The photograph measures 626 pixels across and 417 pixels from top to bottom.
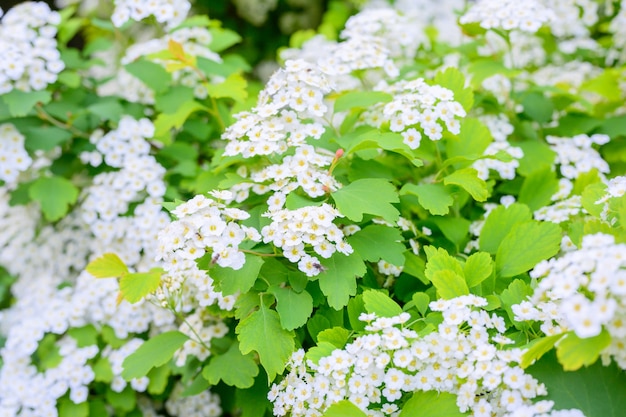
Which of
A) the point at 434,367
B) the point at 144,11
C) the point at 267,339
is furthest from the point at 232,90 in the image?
the point at 434,367

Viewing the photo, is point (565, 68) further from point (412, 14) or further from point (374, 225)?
point (374, 225)

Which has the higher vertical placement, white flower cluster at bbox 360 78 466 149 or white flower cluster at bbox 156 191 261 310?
white flower cluster at bbox 360 78 466 149

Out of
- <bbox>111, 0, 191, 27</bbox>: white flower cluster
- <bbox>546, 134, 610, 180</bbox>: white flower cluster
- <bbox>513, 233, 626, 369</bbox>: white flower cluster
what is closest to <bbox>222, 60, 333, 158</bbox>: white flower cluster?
<bbox>111, 0, 191, 27</bbox>: white flower cluster

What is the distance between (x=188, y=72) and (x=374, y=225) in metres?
1.32

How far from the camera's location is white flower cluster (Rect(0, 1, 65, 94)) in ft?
7.68

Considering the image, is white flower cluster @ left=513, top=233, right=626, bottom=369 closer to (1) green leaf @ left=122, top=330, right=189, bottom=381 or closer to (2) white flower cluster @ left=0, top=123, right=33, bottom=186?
(1) green leaf @ left=122, top=330, right=189, bottom=381

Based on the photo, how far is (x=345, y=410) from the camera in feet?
4.65

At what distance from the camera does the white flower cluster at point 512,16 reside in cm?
227

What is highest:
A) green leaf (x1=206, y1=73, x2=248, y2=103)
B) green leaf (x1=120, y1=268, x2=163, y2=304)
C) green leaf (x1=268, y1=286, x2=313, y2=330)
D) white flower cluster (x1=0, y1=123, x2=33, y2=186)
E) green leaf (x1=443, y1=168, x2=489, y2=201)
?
green leaf (x1=443, y1=168, x2=489, y2=201)

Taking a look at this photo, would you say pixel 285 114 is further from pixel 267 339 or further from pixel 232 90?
pixel 267 339

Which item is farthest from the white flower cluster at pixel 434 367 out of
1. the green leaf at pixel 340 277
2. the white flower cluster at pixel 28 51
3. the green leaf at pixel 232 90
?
the white flower cluster at pixel 28 51

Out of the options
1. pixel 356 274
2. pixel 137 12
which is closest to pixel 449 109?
pixel 356 274

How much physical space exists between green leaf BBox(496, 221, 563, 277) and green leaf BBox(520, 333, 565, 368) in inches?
16.3

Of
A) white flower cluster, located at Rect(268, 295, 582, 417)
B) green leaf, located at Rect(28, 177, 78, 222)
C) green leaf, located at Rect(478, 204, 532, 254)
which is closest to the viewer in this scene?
white flower cluster, located at Rect(268, 295, 582, 417)
